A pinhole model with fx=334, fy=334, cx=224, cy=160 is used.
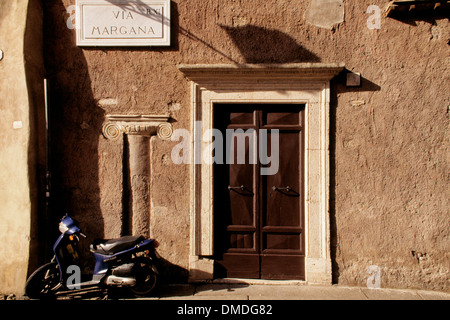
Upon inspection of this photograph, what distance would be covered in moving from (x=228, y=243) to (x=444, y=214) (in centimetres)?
273

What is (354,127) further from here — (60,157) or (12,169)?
(12,169)

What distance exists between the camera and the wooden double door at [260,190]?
438 cm

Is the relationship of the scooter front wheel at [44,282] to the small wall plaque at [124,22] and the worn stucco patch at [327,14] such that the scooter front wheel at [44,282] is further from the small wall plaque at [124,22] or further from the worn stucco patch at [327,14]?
the worn stucco patch at [327,14]

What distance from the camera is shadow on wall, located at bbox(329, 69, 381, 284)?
4.22 m

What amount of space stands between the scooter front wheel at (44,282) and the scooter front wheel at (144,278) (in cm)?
86

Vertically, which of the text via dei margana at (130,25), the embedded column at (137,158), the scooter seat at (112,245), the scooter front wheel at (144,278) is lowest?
the scooter front wheel at (144,278)

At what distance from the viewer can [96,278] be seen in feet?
12.6

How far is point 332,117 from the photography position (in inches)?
168

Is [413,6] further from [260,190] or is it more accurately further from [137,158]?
[137,158]

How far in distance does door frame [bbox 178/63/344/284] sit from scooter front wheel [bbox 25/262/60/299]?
1.60 metres

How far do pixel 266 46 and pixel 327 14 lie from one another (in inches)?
34.4

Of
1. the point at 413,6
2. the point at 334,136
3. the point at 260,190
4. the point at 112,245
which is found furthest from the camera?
the point at 260,190

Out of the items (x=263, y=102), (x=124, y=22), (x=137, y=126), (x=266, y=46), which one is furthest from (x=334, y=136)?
(x=124, y=22)

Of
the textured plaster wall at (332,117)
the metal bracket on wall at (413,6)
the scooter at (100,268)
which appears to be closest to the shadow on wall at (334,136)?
the textured plaster wall at (332,117)
